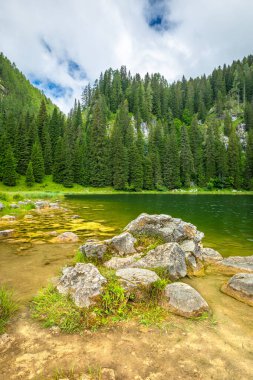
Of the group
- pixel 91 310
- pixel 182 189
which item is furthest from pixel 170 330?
pixel 182 189

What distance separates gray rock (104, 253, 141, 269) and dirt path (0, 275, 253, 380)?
2947 millimetres

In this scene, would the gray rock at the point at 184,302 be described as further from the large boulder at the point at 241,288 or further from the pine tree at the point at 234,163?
the pine tree at the point at 234,163

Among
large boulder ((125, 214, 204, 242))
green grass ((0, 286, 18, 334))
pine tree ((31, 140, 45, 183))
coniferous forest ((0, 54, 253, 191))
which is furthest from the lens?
coniferous forest ((0, 54, 253, 191))

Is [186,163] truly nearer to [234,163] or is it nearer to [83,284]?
[234,163]

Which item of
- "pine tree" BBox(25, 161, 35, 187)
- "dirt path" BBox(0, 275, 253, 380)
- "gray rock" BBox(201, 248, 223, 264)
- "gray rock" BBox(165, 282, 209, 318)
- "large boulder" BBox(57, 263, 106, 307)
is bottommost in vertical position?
"gray rock" BBox(201, 248, 223, 264)

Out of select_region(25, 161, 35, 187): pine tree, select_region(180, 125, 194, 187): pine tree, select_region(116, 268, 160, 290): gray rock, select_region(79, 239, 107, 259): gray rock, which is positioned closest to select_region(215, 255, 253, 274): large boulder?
select_region(116, 268, 160, 290): gray rock

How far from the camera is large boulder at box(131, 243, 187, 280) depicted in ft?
24.2

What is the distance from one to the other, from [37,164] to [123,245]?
72325 millimetres

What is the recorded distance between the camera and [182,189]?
9406 centimetres

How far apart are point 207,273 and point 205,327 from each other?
3867mm

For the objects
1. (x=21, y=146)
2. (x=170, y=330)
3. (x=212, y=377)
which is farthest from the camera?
(x=21, y=146)

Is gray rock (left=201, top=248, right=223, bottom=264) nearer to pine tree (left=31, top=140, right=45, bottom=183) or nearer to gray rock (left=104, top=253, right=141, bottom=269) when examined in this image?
gray rock (left=104, top=253, right=141, bottom=269)

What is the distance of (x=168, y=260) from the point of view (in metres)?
7.61

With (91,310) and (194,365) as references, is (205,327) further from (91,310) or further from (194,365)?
(91,310)
